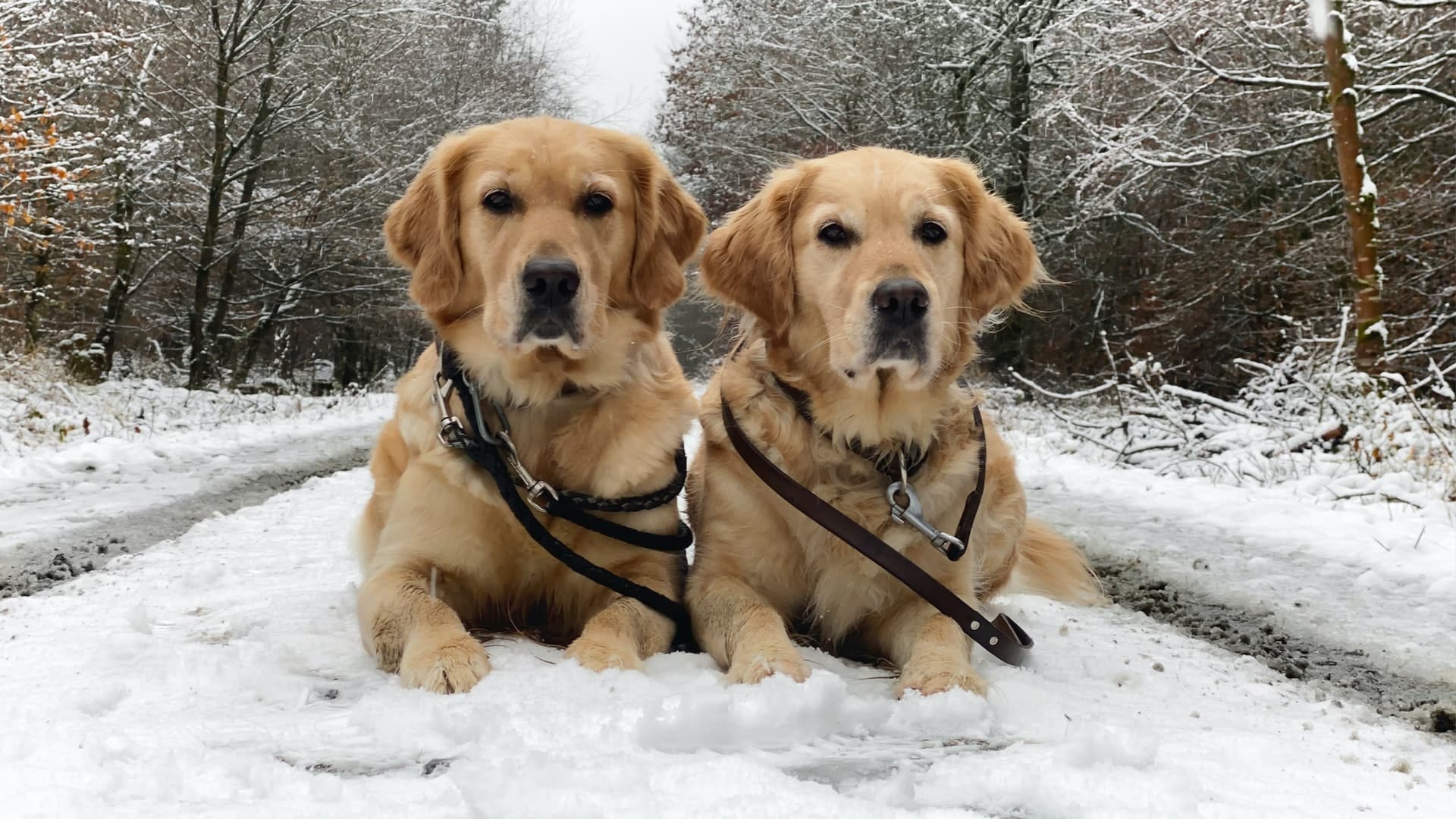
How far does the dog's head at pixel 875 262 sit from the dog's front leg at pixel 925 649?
0.73 meters

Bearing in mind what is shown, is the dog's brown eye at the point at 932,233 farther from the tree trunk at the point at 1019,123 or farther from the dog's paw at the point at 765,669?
the tree trunk at the point at 1019,123

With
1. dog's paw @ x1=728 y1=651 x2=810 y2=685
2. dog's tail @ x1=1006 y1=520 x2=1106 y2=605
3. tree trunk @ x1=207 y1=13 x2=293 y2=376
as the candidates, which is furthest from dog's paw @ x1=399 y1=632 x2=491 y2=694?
tree trunk @ x1=207 y1=13 x2=293 y2=376

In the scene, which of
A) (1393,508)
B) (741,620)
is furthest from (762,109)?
(741,620)

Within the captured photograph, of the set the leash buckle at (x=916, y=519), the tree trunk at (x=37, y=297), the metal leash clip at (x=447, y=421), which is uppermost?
the metal leash clip at (x=447, y=421)

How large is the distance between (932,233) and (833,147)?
13363 mm

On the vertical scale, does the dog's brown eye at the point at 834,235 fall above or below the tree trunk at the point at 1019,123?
below

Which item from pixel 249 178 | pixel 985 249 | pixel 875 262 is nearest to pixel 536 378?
pixel 875 262

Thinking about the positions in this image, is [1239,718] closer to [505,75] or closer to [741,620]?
[741,620]

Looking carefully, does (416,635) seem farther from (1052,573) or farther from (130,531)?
(130,531)

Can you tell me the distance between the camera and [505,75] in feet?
70.3

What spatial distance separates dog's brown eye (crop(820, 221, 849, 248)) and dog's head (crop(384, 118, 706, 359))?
55 cm

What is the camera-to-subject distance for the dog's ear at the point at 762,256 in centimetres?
320

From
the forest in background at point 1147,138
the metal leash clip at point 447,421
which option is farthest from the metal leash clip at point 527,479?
the forest in background at point 1147,138

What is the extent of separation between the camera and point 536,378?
9.68ft
